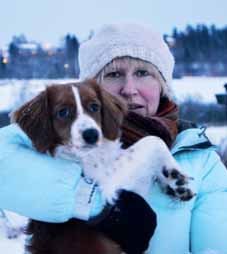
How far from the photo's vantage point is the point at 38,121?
3527 millimetres

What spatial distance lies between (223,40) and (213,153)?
78.3m

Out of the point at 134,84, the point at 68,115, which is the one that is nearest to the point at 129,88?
the point at 134,84

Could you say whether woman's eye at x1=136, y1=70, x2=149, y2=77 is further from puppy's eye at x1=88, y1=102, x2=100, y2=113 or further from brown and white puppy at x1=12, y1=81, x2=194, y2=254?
puppy's eye at x1=88, y1=102, x2=100, y2=113

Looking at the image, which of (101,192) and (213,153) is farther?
(213,153)

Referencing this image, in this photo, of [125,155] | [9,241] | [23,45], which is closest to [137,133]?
[125,155]

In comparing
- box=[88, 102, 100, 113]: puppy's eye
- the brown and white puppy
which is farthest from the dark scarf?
box=[88, 102, 100, 113]: puppy's eye

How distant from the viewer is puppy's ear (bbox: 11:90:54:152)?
3471mm

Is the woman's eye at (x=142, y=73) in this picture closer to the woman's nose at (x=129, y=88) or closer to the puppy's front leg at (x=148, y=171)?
the woman's nose at (x=129, y=88)

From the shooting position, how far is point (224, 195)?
3.52 meters

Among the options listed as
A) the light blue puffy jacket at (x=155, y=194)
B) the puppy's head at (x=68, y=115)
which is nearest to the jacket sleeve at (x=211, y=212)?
the light blue puffy jacket at (x=155, y=194)

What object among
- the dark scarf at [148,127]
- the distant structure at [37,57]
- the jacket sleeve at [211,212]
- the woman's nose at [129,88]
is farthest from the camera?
the distant structure at [37,57]

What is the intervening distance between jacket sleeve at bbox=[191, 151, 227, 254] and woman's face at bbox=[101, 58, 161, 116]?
0.58 metres

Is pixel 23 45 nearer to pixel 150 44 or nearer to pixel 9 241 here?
pixel 9 241

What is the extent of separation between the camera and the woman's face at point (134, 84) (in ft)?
12.8
